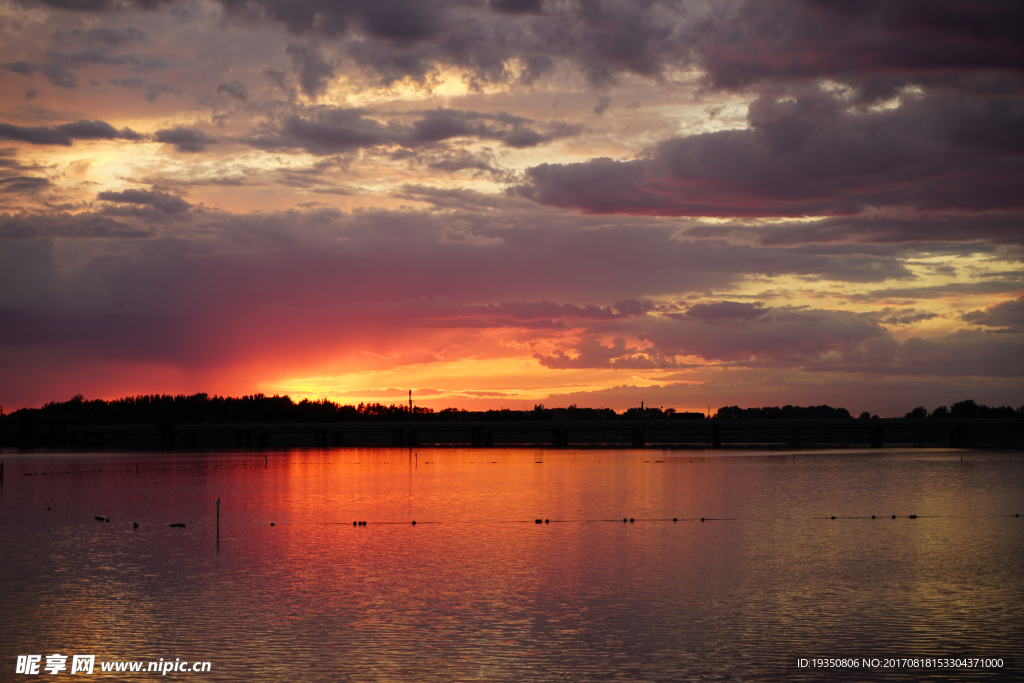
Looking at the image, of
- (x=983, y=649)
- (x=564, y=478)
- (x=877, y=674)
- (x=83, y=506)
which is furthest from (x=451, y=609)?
(x=564, y=478)

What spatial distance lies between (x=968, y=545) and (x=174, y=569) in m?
42.2

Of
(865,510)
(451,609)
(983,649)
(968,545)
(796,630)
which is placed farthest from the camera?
(865,510)

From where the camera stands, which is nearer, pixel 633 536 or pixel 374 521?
pixel 633 536

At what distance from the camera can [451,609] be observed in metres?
33.7

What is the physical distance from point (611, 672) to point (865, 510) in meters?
52.3

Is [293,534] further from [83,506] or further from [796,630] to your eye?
[796,630]

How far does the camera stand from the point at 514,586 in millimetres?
38281

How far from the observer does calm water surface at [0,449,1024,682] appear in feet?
89.1

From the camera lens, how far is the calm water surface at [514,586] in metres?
27.2

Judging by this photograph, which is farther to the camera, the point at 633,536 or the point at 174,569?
the point at 633,536

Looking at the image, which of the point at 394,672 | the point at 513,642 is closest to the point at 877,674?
the point at 513,642

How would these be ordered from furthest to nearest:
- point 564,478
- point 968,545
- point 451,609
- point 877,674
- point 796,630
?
point 564,478, point 968,545, point 451,609, point 796,630, point 877,674

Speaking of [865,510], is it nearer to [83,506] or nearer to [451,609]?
[451,609]

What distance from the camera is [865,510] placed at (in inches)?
2808
